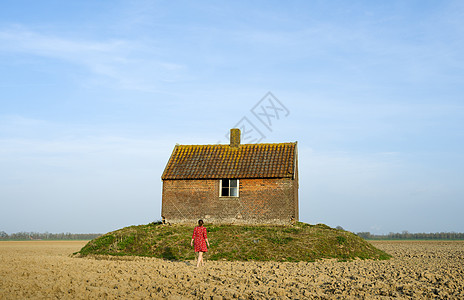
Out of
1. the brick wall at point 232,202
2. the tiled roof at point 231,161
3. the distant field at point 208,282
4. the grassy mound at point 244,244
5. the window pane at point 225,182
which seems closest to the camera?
the distant field at point 208,282

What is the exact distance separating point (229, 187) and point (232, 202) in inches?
41.5

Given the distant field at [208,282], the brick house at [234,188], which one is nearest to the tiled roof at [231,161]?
the brick house at [234,188]

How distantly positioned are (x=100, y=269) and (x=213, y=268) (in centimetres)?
422

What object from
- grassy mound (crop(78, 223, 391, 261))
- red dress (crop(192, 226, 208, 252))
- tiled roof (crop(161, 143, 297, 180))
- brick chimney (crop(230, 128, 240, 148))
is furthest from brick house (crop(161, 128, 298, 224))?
red dress (crop(192, 226, 208, 252))

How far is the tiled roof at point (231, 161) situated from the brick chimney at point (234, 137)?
324 millimetres

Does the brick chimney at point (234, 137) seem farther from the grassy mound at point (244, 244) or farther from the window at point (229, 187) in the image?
the grassy mound at point (244, 244)

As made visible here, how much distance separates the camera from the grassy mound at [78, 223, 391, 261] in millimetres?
20875

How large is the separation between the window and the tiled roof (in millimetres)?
431

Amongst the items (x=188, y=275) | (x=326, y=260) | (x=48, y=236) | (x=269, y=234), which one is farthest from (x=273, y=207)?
(x=48, y=236)

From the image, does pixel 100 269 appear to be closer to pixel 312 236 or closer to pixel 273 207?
pixel 312 236

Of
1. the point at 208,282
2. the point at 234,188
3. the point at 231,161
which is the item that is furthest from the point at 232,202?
the point at 208,282

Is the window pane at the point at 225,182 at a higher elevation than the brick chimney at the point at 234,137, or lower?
lower

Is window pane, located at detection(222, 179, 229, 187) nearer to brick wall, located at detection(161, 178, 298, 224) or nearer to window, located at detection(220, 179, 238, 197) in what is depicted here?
window, located at detection(220, 179, 238, 197)

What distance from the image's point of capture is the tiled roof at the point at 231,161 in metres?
28.3
